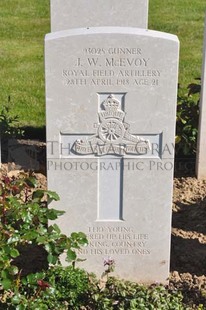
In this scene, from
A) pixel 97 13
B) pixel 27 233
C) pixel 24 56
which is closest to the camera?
pixel 27 233

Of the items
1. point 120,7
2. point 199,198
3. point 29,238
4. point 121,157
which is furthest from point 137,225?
point 120,7

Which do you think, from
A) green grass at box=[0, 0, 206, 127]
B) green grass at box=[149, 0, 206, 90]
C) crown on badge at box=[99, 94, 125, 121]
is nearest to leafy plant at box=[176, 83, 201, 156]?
green grass at box=[0, 0, 206, 127]

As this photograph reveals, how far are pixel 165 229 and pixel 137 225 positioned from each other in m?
0.19

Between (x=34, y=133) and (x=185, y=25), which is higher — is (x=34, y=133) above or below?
below

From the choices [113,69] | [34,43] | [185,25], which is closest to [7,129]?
[113,69]

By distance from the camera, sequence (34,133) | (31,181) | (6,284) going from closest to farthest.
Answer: (6,284)
(31,181)
(34,133)

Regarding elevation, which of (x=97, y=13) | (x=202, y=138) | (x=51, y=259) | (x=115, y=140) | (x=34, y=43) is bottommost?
(x=51, y=259)

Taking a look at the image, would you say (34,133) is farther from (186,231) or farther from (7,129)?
(186,231)

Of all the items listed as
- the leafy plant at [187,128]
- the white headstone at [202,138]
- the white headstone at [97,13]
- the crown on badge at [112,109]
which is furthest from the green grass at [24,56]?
the crown on badge at [112,109]

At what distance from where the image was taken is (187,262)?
4.96 metres

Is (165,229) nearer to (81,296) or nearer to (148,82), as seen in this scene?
(81,296)

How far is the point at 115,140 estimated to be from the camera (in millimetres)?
4414

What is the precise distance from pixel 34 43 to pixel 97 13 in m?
4.52

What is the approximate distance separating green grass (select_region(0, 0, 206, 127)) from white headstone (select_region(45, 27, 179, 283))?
116 inches
